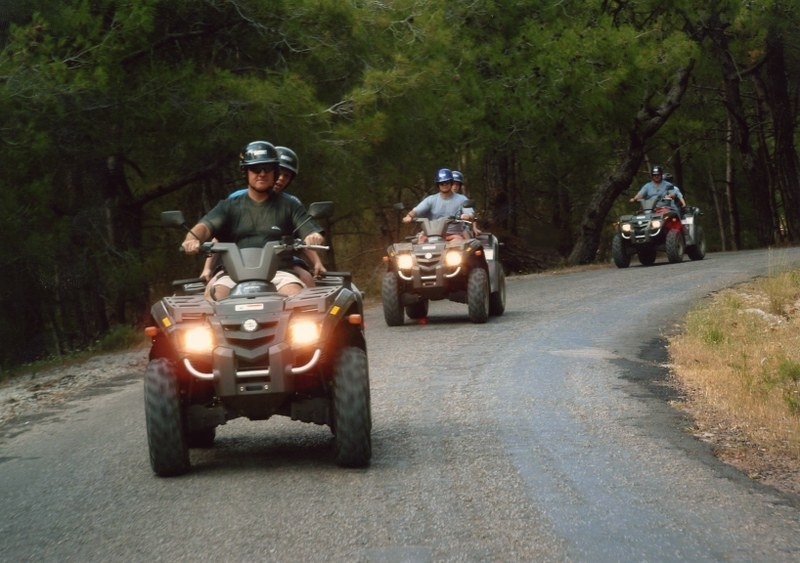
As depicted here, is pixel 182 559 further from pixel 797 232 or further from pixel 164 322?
pixel 797 232

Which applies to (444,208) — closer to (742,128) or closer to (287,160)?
(287,160)

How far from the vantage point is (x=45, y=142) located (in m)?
18.7

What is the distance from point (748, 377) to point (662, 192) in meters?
18.2

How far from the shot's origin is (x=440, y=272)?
677 inches

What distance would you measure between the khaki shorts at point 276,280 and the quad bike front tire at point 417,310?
10.0m

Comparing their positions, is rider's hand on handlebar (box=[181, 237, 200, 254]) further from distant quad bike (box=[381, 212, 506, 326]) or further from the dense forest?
the dense forest

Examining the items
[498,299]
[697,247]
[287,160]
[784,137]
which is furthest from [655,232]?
[287,160]

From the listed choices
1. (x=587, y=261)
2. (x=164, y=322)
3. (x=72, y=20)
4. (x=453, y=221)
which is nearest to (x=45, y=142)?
(x=72, y=20)

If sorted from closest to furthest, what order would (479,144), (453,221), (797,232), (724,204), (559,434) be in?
(559,434) → (453,221) → (479,144) → (797,232) → (724,204)

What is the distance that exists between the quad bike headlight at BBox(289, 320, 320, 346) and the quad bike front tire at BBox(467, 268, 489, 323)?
9612 mm

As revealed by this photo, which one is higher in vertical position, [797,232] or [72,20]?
[72,20]

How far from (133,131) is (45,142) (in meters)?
2.37

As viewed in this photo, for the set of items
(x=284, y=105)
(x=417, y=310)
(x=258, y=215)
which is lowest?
(x=417, y=310)

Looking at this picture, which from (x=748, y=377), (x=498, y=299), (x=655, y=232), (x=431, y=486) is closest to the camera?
(x=431, y=486)
